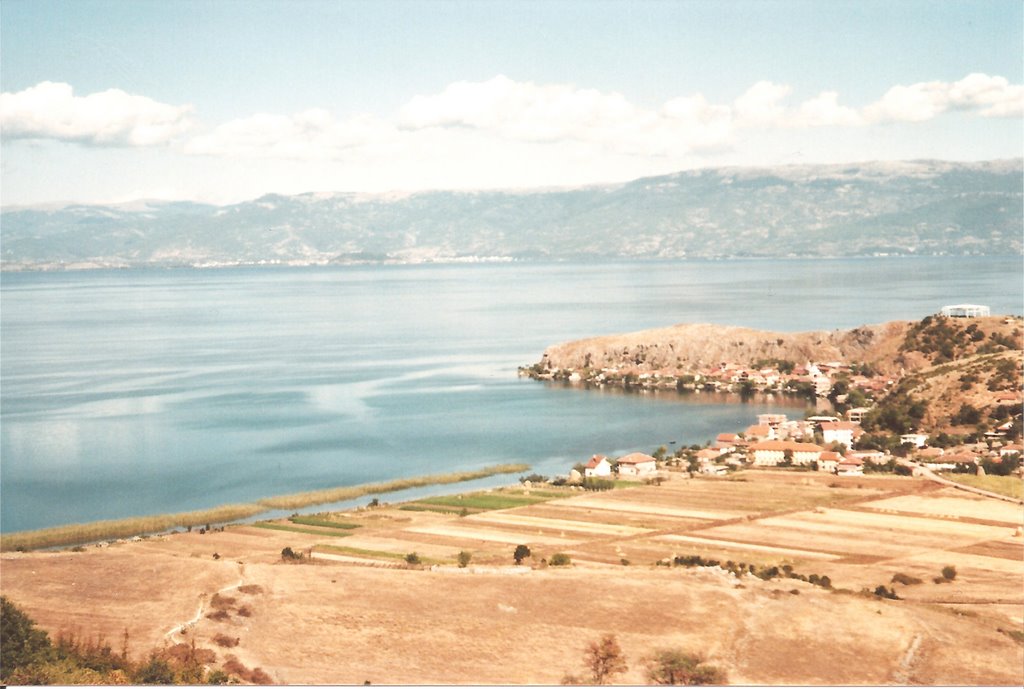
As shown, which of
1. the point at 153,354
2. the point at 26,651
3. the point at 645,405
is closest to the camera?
the point at 26,651

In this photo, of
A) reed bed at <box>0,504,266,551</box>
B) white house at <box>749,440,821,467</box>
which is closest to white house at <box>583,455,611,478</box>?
white house at <box>749,440,821,467</box>

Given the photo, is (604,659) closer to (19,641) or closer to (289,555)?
(19,641)

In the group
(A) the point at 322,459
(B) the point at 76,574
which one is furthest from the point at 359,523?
(A) the point at 322,459

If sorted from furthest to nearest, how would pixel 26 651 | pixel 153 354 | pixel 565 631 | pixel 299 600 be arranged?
pixel 153 354 → pixel 299 600 → pixel 565 631 → pixel 26 651

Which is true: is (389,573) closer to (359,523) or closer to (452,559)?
(452,559)

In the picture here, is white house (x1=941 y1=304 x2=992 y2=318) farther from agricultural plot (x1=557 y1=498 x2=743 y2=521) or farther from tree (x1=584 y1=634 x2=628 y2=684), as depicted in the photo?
tree (x1=584 y1=634 x2=628 y2=684)

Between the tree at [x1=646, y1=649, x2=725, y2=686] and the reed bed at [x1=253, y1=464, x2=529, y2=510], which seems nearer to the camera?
the tree at [x1=646, y1=649, x2=725, y2=686]

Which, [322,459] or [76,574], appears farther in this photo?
[322,459]
